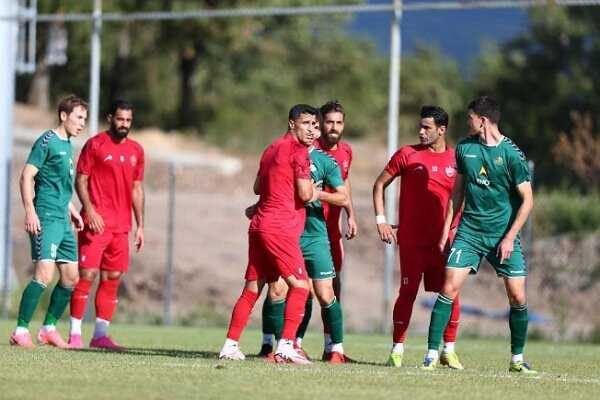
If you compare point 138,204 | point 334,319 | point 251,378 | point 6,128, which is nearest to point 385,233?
point 334,319

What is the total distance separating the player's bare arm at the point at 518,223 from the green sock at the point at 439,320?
1.96ft

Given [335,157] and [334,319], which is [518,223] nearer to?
[334,319]

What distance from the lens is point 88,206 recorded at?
1444 centimetres

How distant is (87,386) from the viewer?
9.91 meters

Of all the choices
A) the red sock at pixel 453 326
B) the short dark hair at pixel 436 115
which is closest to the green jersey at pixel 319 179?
the short dark hair at pixel 436 115

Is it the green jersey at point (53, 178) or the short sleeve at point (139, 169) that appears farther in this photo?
the short sleeve at point (139, 169)

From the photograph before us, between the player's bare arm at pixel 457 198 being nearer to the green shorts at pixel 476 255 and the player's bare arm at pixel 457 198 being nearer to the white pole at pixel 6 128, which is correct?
the green shorts at pixel 476 255

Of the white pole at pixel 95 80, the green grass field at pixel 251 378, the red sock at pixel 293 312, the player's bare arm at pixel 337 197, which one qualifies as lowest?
the green grass field at pixel 251 378

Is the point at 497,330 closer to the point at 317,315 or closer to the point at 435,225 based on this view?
the point at 317,315

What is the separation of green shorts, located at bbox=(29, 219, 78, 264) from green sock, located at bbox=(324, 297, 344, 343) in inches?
106

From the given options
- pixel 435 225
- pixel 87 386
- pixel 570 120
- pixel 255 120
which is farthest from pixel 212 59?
pixel 87 386

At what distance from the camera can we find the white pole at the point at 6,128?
23.0 m

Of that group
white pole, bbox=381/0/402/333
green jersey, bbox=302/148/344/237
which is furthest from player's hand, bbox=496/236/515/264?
white pole, bbox=381/0/402/333

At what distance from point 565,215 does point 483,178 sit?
14.6 meters
